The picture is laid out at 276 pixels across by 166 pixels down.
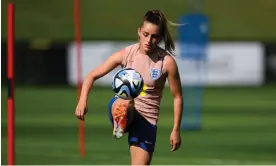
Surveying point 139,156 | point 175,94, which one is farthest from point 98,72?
point 139,156

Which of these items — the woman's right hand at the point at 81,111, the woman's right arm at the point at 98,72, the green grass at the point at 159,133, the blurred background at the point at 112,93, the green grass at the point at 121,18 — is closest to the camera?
the woman's right hand at the point at 81,111

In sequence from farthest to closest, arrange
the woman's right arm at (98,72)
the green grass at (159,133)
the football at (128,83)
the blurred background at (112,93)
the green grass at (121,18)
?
the green grass at (121,18) < the blurred background at (112,93) < the green grass at (159,133) < the woman's right arm at (98,72) < the football at (128,83)

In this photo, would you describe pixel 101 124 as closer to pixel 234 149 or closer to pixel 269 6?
pixel 234 149

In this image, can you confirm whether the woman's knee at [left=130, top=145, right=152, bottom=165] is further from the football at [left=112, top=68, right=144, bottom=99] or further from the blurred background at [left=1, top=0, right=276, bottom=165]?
the blurred background at [left=1, top=0, right=276, bottom=165]

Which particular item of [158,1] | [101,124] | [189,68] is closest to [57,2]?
[158,1]

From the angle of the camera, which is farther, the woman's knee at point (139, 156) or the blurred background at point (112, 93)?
the blurred background at point (112, 93)

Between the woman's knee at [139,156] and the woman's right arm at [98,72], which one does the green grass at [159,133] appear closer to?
the woman's knee at [139,156]

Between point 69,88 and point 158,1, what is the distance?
18695 millimetres

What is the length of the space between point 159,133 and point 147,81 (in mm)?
10521

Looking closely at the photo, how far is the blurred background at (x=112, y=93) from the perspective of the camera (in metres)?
16.9

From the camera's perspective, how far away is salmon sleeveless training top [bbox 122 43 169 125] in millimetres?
9297

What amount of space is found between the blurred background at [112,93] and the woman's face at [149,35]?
19.7ft

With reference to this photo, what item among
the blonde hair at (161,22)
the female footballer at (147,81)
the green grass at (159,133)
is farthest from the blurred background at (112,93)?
the blonde hair at (161,22)

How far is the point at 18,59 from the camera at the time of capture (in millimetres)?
36156
